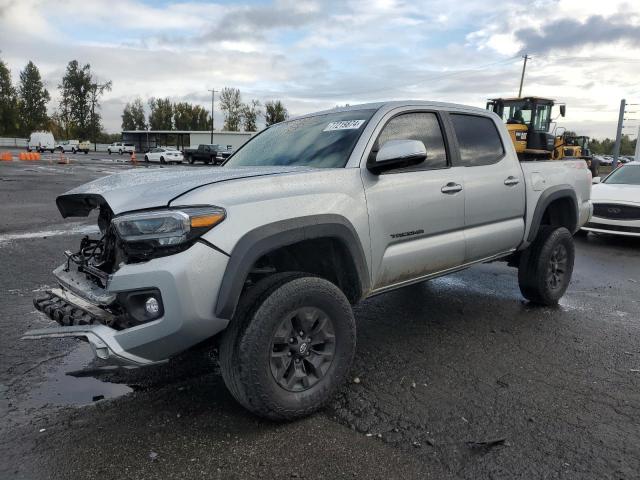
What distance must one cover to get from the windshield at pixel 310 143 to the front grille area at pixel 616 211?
6876mm

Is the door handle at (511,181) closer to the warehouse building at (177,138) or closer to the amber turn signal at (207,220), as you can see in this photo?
the amber turn signal at (207,220)

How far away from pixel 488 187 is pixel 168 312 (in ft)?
9.46

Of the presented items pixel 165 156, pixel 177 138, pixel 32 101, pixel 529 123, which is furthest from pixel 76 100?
pixel 529 123

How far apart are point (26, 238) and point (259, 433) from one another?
6.82 metres

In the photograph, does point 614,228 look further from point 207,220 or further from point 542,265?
point 207,220

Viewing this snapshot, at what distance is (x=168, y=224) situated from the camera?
2.55m

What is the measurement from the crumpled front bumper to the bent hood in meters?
0.35

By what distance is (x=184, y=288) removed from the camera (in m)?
2.47

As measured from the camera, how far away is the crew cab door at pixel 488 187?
4.15 meters

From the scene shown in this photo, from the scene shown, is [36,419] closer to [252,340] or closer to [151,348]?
[151,348]

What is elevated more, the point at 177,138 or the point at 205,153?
the point at 177,138

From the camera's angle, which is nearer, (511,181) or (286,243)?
(286,243)

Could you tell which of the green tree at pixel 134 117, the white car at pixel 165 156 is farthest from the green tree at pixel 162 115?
the white car at pixel 165 156

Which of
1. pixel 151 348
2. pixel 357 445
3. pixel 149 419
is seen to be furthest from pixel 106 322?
pixel 357 445
